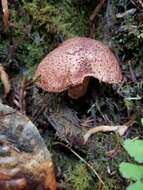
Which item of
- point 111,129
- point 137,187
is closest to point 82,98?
point 111,129

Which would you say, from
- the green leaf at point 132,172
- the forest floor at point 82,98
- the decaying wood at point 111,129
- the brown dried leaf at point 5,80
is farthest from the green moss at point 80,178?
the brown dried leaf at point 5,80

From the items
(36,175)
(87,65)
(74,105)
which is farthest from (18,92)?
(36,175)

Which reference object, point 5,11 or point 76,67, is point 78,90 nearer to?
point 76,67

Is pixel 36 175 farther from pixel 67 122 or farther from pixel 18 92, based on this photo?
pixel 18 92

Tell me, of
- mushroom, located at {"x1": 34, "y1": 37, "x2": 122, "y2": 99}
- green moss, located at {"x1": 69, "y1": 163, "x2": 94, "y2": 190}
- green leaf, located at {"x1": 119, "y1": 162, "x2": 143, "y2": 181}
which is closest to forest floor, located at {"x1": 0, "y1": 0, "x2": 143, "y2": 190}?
green moss, located at {"x1": 69, "y1": 163, "x2": 94, "y2": 190}

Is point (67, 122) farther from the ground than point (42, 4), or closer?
closer

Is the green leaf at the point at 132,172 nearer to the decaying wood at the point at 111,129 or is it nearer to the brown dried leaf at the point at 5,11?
the decaying wood at the point at 111,129

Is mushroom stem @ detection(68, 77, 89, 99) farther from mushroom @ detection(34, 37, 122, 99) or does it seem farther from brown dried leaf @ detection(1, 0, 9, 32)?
brown dried leaf @ detection(1, 0, 9, 32)
